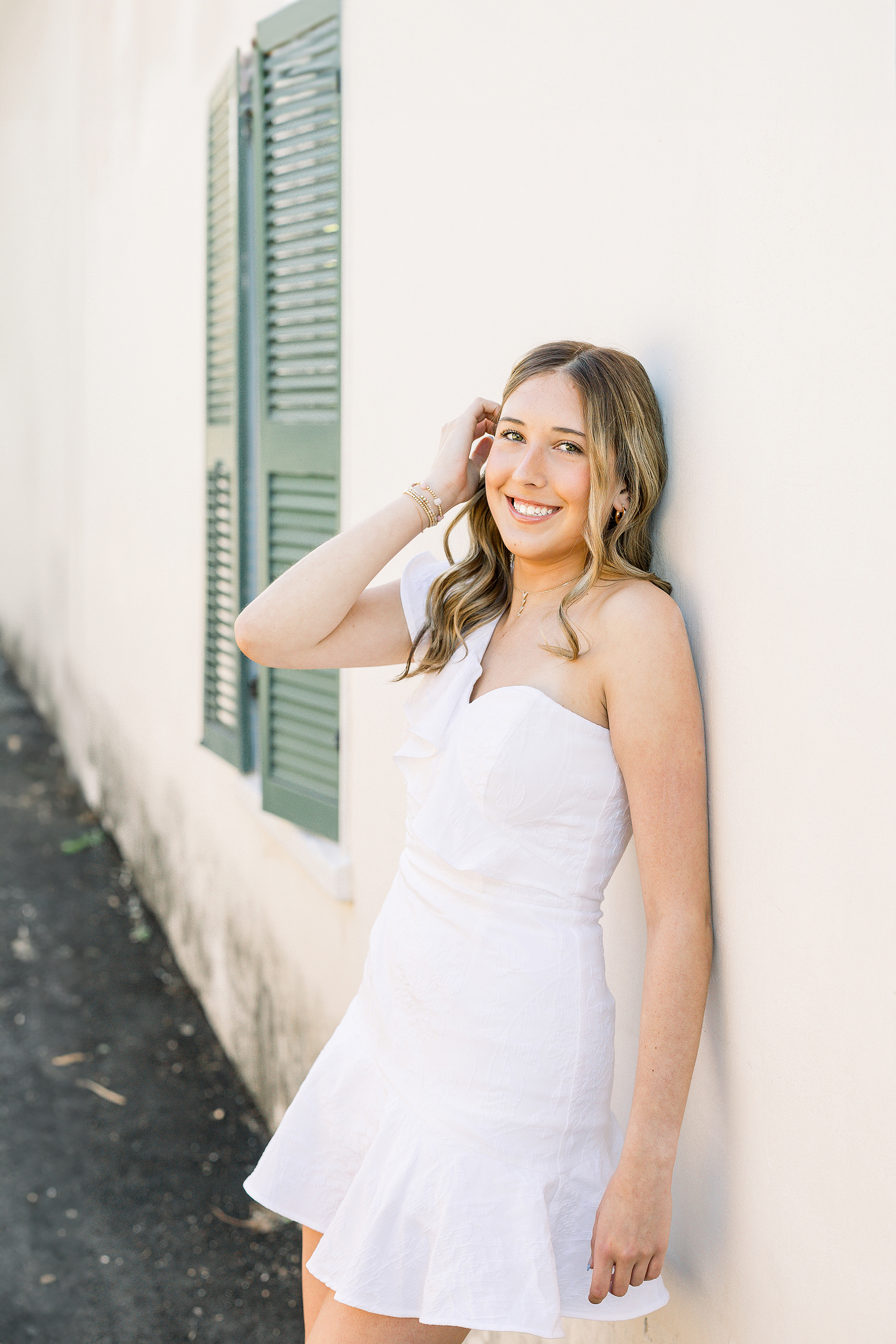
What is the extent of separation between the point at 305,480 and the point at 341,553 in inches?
62.5

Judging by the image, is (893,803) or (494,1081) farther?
(494,1081)

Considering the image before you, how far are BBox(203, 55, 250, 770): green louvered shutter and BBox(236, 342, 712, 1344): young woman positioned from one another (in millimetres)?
2397

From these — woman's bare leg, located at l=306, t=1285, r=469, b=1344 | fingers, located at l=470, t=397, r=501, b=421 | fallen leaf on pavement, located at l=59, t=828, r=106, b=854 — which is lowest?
fallen leaf on pavement, located at l=59, t=828, r=106, b=854

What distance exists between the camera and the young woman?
5.37 feet

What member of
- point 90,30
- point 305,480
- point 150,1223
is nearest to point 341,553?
point 305,480

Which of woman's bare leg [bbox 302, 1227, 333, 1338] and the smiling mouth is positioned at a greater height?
the smiling mouth

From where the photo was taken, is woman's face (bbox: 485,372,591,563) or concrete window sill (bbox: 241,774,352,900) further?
concrete window sill (bbox: 241,774,352,900)

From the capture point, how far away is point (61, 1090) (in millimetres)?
4277

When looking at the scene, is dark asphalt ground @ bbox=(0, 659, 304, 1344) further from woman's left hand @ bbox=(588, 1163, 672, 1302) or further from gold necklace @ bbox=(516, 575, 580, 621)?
gold necklace @ bbox=(516, 575, 580, 621)

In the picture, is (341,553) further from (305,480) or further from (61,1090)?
(61,1090)

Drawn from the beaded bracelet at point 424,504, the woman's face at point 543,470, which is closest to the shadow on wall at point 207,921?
the beaded bracelet at point 424,504

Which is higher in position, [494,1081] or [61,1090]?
[494,1081]

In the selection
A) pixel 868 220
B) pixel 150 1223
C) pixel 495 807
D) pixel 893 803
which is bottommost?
pixel 150 1223

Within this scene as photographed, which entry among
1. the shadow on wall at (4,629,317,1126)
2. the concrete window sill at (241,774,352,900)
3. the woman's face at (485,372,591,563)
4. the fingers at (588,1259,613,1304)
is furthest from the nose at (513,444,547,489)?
the shadow on wall at (4,629,317,1126)
